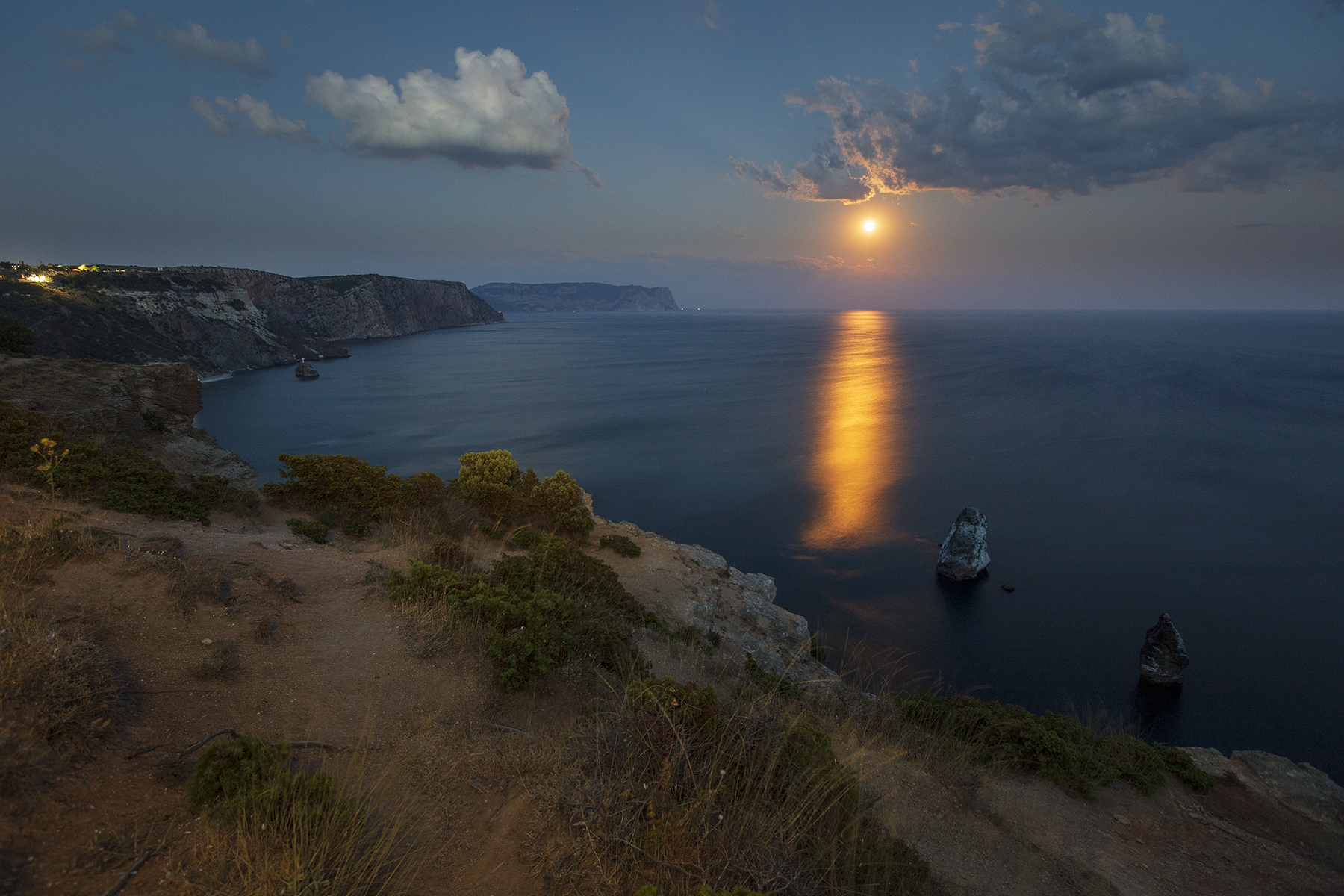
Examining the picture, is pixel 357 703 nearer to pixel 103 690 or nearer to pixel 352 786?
pixel 352 786

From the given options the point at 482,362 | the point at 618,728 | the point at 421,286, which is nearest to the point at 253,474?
the point at 618,728

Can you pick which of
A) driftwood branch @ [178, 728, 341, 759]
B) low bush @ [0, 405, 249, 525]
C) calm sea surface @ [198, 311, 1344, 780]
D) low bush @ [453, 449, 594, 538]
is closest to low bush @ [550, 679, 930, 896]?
driftwood branch @ [178, 728, 341, 759]

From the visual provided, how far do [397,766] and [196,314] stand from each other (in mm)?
90048

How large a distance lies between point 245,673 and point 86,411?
12872 millimetres

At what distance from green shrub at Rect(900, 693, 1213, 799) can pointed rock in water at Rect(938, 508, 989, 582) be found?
11.9 m

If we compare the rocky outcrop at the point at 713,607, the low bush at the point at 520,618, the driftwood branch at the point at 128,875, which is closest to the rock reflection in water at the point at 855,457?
the rocky outcrop at the point at 713,607

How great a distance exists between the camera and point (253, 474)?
15117 mm

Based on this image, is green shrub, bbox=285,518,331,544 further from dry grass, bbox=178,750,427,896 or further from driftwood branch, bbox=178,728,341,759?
dry grass, bbox=178,750,427,896

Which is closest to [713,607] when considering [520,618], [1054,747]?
[1054,747]

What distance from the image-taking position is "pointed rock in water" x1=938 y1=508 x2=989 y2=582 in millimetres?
20812

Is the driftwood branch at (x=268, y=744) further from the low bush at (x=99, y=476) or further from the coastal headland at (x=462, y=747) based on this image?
the low bush at (x=99, y=476)

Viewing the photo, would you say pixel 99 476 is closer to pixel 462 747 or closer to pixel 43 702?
pixel 43 702

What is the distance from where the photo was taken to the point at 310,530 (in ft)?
35.7

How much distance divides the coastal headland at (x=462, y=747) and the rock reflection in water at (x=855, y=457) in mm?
14681
